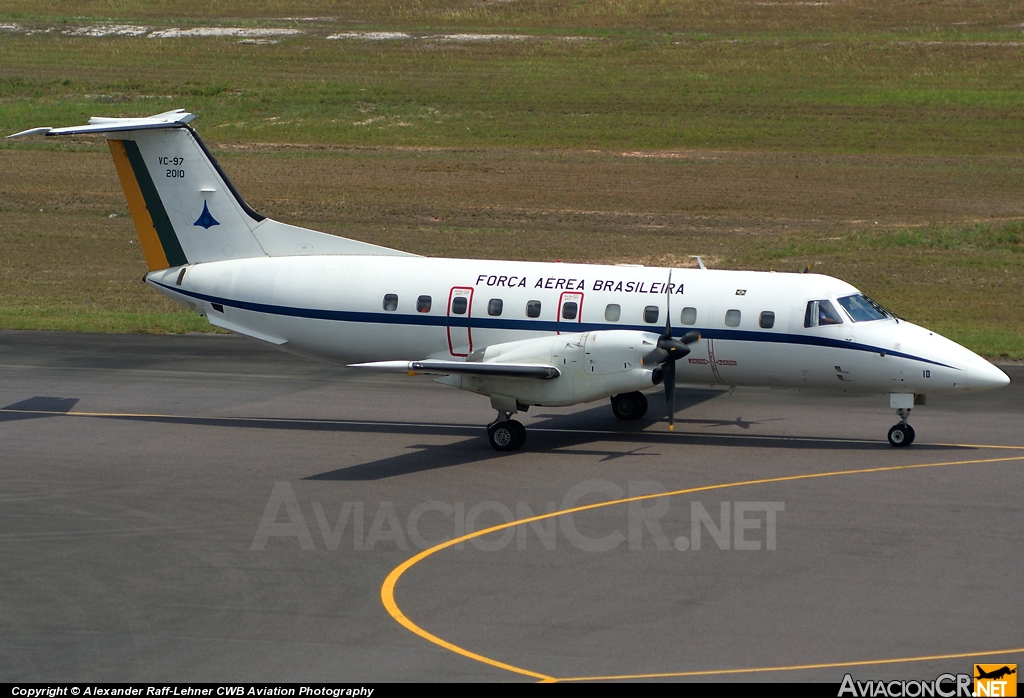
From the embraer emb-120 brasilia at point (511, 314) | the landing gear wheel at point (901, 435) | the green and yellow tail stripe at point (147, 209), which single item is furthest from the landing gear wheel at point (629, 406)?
the green and yellow tail stripe at point (147, 209)

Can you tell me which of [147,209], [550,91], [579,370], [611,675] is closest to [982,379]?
[579,370]

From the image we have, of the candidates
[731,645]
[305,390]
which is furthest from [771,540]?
[305,390]

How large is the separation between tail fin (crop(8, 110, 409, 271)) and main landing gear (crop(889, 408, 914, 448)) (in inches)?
419

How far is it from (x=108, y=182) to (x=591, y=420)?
40832mm

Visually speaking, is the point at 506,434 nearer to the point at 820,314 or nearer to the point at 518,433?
the point at 518,433

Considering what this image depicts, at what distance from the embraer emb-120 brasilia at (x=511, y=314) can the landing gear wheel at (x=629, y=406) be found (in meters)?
0.04

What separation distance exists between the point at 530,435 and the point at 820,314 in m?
5.90

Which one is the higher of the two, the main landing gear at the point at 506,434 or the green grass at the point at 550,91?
the green grass at the point at 550,91

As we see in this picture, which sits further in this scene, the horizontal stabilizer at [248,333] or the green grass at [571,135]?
the green grass at [571,135]

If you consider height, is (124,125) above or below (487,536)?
above

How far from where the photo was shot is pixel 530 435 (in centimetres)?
2341

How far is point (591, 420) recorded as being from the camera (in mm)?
24531

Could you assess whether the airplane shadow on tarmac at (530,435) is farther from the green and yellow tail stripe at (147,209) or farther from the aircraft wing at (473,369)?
the green and yellow tail stripe at (147,209)

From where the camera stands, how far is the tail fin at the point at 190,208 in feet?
82.9
